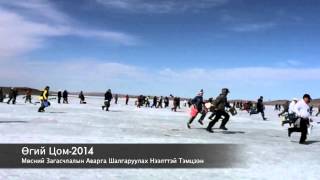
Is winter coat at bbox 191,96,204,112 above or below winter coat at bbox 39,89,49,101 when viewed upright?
below

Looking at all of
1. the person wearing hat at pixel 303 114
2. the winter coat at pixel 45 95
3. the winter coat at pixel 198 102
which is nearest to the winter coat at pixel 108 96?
the winter coat at pixel 45 95

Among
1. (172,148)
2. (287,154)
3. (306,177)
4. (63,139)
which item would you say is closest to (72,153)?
(172,148)

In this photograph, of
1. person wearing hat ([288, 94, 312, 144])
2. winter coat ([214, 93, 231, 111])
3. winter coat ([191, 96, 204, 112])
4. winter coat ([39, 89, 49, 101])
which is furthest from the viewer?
winter coat ([39, 89, 49, 101])

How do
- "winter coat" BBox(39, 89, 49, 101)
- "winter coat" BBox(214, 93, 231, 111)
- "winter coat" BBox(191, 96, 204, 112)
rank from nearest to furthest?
"winter coat" BBox(214, 93, 231, 111) → "winter coat" BBox(191, 96, 204, 112) → "winter coat" BBox(39, 89, 49, 101)

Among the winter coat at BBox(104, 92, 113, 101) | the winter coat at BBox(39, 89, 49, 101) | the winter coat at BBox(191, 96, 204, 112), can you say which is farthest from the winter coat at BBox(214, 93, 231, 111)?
the winter coat at BBox(104, 92, 113, 101)

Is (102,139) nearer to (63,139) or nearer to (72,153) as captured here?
(63,139)

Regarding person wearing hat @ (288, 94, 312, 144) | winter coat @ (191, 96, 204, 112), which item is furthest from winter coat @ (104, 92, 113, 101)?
person wearing hat @ (288, 94, 312, 144)

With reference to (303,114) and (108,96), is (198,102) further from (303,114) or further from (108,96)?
(108,96)

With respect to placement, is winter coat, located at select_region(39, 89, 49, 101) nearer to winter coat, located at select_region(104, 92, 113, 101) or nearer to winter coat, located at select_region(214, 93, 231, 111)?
winter coat, located at select_region(104, 92, 113, 101)

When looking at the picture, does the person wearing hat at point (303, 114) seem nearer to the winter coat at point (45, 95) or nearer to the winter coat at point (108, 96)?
the winter coat at point (45, 95)

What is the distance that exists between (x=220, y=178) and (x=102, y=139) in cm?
577

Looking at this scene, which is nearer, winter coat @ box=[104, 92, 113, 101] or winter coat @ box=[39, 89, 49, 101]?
winter coat @ box=[39, 89, 49, 101]

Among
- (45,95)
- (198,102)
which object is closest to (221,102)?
(198,102)

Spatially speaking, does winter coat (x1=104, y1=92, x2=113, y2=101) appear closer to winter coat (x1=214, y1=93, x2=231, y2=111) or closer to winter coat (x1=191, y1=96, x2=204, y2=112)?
winter coat (x1=191, y1=96, x2=204, y2=112)
